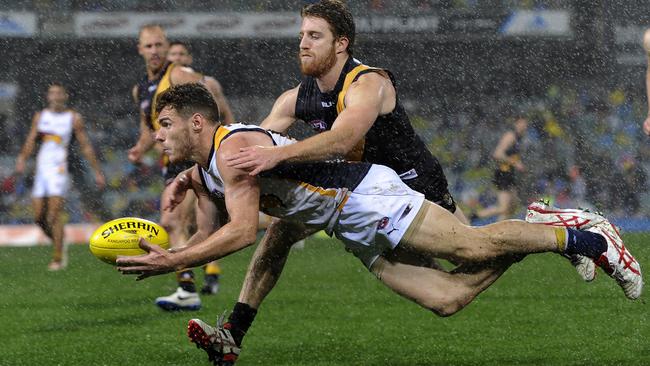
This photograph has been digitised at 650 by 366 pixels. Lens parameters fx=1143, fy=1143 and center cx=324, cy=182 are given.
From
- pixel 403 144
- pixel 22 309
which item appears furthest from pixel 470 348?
pixel 22 309

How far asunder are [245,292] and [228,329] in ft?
0.85

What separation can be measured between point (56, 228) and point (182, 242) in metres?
3.77

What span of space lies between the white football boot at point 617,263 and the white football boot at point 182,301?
147 inches

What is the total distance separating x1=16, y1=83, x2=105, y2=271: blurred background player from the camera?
13.2 metres

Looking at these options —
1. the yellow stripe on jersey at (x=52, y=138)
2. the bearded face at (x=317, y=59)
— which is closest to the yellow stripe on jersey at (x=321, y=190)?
the bearded face at (x=317, y=59)

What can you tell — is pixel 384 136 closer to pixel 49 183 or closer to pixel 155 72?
pixel 155 72

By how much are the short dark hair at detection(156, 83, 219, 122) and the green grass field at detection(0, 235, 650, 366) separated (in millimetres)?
1826

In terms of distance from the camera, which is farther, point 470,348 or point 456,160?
point 456,160

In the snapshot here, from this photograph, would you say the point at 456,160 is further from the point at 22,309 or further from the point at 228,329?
the point at 228,329

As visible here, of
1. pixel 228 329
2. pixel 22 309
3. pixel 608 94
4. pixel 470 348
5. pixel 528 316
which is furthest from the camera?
pixel 608 94

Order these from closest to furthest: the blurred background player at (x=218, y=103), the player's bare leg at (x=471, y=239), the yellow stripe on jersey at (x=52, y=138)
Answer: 1. the player's bare leg at (x=471, y=239)
2. the blurred background player at (x=218, y=103)
3. the yellow stripe on jersey at (x=52, y=138)

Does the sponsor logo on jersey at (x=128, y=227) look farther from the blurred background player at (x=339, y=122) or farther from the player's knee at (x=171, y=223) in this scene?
the player's knee at (x=171, y=223)

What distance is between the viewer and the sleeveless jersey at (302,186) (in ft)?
18.4

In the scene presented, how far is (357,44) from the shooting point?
78.5ft
